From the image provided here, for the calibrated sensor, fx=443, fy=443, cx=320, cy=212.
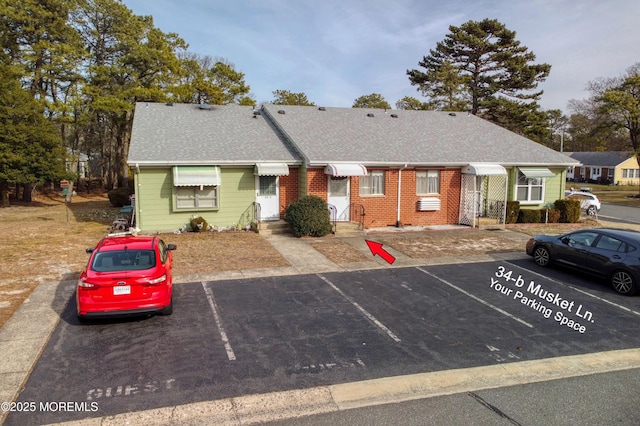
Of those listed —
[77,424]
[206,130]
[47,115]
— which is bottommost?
[77,424]

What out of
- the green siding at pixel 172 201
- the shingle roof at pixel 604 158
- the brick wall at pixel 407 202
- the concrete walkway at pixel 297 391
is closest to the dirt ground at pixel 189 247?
the green siding at pixel 172 201

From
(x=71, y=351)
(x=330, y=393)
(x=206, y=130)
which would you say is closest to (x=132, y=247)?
(x=71, y=351)

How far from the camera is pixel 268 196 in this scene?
19328mm

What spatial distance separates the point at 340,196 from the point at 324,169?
1.44m

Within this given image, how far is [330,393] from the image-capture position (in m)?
6.19

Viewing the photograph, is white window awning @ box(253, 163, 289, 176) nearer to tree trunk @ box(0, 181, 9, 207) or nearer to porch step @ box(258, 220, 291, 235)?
porch step @ box(258, 220, 291, 235)

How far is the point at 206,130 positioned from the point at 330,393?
669 inches

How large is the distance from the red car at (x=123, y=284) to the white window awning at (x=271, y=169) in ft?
31.6

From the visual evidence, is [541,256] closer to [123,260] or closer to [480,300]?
[480,300]

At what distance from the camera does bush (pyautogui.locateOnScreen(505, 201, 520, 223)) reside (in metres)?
21.1

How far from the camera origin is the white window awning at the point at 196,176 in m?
17.3

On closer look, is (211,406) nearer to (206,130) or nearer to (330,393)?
(330,393)

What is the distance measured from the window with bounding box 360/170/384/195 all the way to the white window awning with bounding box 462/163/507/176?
4064 mm

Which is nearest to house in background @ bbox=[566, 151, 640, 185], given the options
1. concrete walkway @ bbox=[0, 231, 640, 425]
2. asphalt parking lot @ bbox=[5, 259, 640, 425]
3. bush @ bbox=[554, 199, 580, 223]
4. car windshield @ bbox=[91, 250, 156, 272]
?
bush @ bbox=[554, 199, 580, 223]
